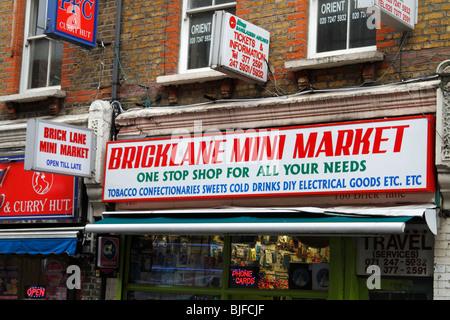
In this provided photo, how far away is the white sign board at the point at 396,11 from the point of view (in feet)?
27.1

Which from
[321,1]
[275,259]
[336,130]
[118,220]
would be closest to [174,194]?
[118,220]

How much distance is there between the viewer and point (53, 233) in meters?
11.0

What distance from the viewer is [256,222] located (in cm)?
897

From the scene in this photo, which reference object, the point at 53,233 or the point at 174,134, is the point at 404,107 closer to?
the point at 174,134

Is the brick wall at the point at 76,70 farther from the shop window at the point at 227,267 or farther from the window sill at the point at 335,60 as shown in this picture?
the window sill at the point at 335,60

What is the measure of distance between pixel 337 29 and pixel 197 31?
7.26 ft

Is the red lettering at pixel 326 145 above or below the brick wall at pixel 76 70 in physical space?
below

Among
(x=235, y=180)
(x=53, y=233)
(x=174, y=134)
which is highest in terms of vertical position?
(x=174, y=134)

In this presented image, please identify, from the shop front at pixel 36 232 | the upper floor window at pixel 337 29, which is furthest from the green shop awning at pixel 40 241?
the upper floor window at pixel 337 29

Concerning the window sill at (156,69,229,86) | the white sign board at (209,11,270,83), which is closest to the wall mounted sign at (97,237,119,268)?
the window sill at (156,69,229,86)

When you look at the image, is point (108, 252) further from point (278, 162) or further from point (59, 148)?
point (278, 162)

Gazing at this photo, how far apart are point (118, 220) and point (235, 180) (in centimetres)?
171

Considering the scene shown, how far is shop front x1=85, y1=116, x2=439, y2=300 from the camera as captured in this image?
8.57 meters

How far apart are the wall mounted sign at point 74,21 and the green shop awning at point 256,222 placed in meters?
2.51
